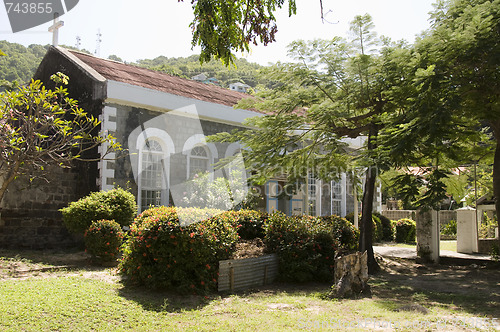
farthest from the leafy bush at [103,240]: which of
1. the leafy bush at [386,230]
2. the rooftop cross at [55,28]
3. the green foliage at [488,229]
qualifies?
the green foliage at [488,229]

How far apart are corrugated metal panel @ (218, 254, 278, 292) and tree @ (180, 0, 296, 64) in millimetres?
3799

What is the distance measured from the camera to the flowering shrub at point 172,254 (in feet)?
24.1

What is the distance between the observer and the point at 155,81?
50.8ft

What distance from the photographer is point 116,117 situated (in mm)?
12875

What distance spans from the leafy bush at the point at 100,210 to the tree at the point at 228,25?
6335 mm

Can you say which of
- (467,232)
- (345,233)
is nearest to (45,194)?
(345,233)

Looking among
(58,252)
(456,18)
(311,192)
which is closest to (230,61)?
(456,18)

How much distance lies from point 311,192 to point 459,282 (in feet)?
35.6

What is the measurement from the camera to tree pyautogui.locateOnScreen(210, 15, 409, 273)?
32.0ft

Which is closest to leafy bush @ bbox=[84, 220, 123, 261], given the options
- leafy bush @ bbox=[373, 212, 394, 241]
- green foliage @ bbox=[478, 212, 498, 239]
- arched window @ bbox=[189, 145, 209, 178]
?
arched window @ bbox=[189, 145, 209, 178]

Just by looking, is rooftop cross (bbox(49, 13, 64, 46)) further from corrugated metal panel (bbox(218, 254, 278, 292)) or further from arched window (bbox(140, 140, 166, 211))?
corrugated metal panel (bbox(218, 254, 278, 292))

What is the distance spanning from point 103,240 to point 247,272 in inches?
144

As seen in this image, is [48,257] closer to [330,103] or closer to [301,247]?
[301,247]

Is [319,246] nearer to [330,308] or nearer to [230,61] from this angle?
[330,308]
